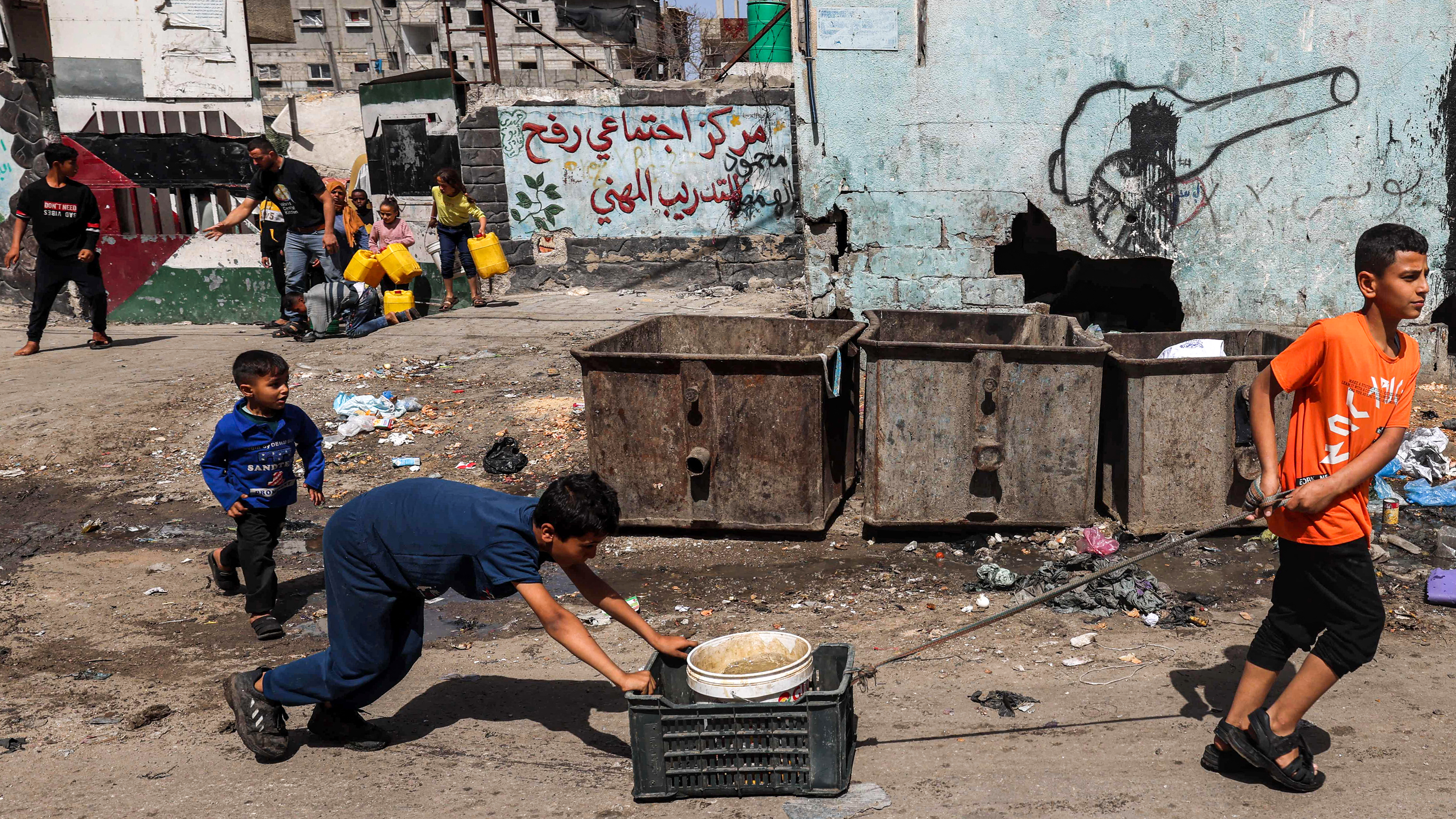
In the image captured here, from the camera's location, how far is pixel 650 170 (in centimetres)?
1183

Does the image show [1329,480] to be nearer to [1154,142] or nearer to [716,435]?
[716,435]

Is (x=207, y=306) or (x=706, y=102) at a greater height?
(x=706, y=102)

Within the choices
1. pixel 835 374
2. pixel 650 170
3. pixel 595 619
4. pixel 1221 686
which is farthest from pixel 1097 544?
pixel 650 170

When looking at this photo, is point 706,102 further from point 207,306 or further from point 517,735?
point 517,735

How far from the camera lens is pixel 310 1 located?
46938 millimetres

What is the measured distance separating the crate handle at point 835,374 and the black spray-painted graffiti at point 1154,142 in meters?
2.79

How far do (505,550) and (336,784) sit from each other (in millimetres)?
1012

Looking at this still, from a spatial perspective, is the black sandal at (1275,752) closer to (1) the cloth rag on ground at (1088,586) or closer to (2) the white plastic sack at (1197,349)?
(1) the cloth rag on ground at (1088,586)

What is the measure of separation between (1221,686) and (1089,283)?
19.7 feet

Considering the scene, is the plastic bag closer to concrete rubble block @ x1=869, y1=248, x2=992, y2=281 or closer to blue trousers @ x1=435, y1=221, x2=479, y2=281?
concrete rubble block @ x1=869, y1=248, x2=992, y2=281

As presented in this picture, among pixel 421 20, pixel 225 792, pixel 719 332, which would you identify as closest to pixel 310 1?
pixel 421 20

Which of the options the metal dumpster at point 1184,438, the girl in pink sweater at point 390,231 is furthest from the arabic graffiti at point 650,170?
the metal dumpster at point 1184,438

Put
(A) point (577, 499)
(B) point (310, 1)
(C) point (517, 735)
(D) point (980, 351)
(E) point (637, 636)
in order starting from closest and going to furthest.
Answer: (A) point (577, 499)
(C) point (517, 735)
(E) point (637, 636)
(D) point (980, 351)
(B) point (310, 1)

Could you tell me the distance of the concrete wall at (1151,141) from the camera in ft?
23.4
